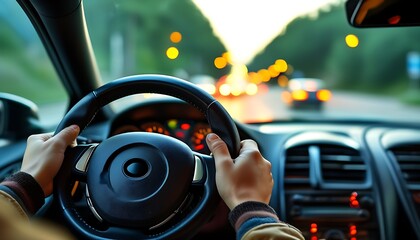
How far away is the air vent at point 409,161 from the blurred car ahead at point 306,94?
5.24 ft

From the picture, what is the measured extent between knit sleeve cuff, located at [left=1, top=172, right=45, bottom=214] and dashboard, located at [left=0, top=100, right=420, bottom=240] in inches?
43.6

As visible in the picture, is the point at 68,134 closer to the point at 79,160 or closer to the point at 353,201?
the point at 79,160

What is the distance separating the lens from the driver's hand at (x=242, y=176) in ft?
4.98

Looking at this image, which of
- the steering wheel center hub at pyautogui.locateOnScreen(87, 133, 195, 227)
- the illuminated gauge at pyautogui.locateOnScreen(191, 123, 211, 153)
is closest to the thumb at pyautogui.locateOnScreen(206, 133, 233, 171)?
the steering wheel center hub at pyautogui.locateOnScreen(87, 133, 195, 227)

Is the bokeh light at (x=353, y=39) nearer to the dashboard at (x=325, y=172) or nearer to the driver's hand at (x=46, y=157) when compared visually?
the dashboard at (x=325, y=172)

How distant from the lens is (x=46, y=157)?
1.71m

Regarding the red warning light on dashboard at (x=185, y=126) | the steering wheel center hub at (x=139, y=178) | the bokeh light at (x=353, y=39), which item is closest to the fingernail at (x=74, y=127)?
the steering wheel center hub at (x=139, y=178)

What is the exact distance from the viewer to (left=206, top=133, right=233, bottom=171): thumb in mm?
1595

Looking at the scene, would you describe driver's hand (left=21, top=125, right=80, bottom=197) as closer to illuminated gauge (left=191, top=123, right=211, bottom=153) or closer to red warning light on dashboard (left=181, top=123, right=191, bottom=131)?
illuminated gauge (left=191, top=123, right=211, bottom=153)

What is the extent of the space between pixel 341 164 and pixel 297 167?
295 mm

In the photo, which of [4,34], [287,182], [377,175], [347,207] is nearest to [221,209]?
[287,182]

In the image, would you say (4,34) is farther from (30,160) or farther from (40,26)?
(30,160)

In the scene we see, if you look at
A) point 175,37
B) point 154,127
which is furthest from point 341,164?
point 175,37

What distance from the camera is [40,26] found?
2758 mm
